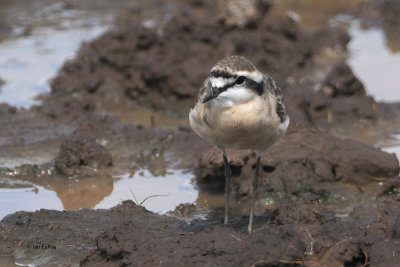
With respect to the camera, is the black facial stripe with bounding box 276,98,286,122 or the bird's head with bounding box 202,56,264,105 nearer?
the bird's head with bounding box 202,56,264,105

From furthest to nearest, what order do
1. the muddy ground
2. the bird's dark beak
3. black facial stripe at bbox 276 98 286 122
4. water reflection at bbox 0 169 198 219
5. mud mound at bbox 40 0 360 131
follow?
mud mound at bbox 40 0 360 131
water reflection at bbox 0 169 198 219
black facial stripe at bbox 276 98 286 122
the bird's dark beak
the muddy ground

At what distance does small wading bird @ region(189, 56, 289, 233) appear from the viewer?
5469 millimetres

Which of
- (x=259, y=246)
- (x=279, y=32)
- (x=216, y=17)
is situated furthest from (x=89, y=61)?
(x=259, y=246)

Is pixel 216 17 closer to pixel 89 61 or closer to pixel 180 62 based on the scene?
pixel 180 62

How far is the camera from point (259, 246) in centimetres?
480

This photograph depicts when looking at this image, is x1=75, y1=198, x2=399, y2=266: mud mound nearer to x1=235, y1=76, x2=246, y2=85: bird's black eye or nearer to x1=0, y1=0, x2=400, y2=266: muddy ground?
x1=0, y1=0, x2=400, y2=266: muddy ground

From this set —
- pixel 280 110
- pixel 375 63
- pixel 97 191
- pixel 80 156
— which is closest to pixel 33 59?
pixel 80 156

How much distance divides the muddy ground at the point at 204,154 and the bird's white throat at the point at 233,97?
2.77 ft

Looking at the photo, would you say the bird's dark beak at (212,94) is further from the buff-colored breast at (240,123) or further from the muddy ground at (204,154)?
the muddy ground at (204,154)

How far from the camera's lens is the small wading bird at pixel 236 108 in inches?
215

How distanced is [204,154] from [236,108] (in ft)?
7.37

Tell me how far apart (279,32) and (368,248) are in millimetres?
7488

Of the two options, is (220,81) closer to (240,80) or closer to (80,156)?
(240,80)

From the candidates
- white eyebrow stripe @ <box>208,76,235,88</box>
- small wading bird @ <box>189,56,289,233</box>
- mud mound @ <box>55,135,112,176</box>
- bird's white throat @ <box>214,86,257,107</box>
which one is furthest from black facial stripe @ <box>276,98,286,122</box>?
mud mound @ <box>55,135,112,176</box>
